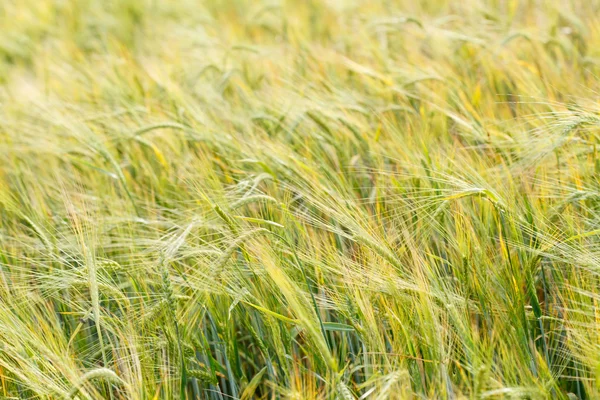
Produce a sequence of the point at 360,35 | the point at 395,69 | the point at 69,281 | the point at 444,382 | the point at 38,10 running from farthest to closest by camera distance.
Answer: the point at 38,10
the point at 360,35
the point at 395,69
the point at 69,281
the point at 444,382

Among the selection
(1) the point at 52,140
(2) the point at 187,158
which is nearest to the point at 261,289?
(2) the point at 187,158

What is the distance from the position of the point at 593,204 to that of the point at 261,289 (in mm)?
755

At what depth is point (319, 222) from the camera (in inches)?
47.0

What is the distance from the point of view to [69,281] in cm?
119

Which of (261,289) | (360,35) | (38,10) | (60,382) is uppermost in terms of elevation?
(38,10)

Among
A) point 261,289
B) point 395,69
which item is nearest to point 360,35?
point 395,69

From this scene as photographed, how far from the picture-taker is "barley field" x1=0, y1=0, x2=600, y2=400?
1053mm

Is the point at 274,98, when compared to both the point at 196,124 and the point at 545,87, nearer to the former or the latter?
the point at 196,124

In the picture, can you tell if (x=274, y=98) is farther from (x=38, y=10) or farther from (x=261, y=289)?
(x=38, y=10)

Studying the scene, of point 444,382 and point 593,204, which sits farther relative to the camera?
point 593,204

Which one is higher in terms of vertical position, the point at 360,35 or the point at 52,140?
the point at 360,35

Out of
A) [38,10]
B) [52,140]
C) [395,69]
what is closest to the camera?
[52,140]

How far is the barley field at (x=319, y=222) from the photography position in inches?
41.4

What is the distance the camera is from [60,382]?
1.02 m
